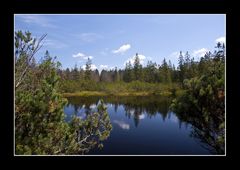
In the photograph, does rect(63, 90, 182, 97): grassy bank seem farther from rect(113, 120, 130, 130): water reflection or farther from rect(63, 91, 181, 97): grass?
rect(113, 120, 130, 130): water reflection

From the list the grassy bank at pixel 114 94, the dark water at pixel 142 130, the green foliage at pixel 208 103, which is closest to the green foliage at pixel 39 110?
the grassy bank at pixel 114 94

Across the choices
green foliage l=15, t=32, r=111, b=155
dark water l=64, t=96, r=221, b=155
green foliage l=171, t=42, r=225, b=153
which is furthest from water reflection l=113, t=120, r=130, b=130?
green foliage l=171, t=42, r=225, b=153

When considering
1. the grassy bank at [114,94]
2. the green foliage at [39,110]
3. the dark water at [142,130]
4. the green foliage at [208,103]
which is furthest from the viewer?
the dark water at [142,130]

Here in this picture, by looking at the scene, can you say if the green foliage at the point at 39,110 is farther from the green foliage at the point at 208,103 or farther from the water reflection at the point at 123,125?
the water reflection at the point at 123,125

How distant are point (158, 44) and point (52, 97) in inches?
54.7

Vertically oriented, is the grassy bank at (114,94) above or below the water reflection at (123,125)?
above

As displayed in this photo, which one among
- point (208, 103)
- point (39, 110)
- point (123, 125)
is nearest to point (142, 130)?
point (123, 125)

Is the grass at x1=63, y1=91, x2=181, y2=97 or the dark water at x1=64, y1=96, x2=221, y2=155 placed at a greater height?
the grass at x1=63, y1=91, x2=181, y2=97

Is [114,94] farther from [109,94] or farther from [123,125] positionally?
[123,125]

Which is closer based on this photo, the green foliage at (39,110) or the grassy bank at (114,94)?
the green foliage at (39,110)

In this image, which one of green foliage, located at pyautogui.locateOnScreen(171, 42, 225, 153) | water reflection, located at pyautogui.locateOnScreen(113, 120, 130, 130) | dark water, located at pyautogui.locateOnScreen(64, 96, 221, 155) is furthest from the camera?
water reflection, located at pyautogui.locateOnScreen(113, 120, 130, 130)

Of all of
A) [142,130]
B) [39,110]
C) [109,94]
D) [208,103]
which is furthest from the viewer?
[142,130]

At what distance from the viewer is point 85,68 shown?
3.57 m
